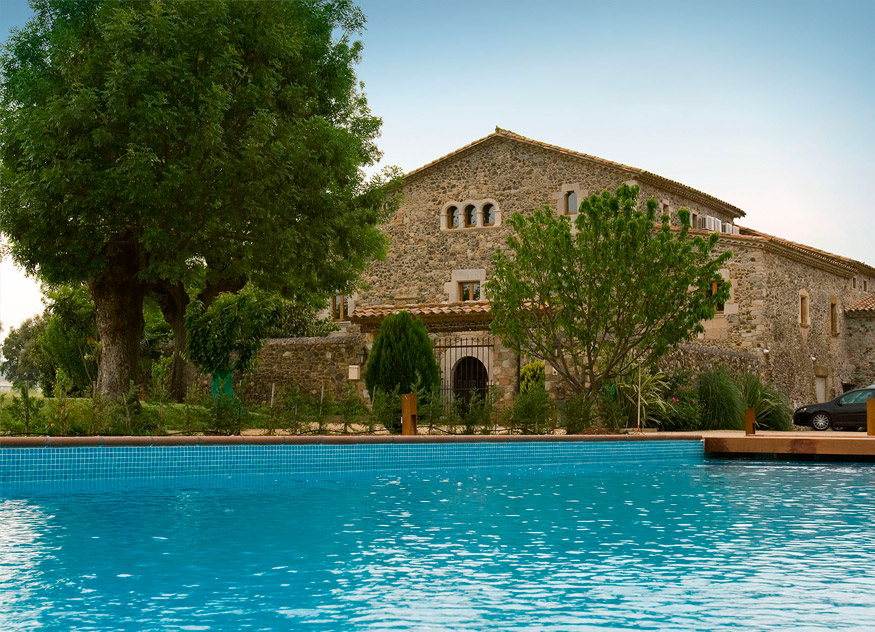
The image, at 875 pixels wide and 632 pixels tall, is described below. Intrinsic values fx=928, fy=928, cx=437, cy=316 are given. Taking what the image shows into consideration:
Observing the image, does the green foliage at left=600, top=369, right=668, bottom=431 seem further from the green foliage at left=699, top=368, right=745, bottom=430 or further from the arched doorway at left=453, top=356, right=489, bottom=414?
the arched doorway at left=453, top=356, right=489, bottom=414

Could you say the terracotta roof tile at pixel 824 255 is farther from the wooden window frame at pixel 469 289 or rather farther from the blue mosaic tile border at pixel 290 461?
the blue mosaic tile border at pixel 290 461

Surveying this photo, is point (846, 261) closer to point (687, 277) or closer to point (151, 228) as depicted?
point (687, 277)

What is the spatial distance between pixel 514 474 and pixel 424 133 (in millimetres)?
8064

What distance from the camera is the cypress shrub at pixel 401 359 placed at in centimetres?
1659

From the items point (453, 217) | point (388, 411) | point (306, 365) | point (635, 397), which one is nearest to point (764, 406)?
point (635, 397)

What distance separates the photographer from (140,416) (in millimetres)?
12969

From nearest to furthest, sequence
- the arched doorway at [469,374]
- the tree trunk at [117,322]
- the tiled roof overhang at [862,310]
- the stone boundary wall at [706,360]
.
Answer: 1. the tree trunk at [117,322]
2. the stone boundary wall at [706,360]
3. the arched doorway at [469,374]
4. the tiled roof overhang at [862,310]

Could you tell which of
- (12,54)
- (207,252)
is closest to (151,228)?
(207,252)

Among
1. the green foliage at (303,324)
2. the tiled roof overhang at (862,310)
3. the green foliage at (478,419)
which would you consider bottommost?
the green foliage at (478,419)

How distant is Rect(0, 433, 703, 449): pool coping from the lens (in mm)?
10570

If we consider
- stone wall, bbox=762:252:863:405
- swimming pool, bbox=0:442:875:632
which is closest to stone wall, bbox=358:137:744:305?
stone wall, bbox=762:252:863:405

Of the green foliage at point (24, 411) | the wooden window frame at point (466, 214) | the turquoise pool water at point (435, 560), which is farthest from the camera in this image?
the wooden window frame at point (466, 214)

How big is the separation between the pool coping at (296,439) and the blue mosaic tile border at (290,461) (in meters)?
0.07

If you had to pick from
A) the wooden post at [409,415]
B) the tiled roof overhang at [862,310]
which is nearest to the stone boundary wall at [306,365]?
the wooden post at [409,415]
